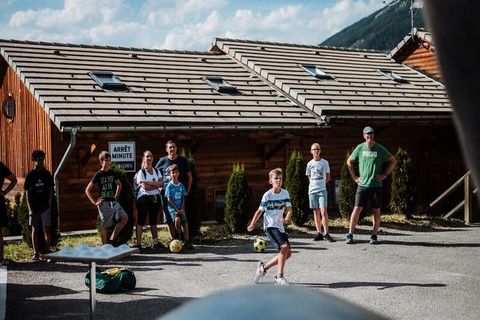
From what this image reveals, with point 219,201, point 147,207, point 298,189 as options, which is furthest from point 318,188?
point 219,201

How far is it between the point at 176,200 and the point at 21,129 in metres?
8.12

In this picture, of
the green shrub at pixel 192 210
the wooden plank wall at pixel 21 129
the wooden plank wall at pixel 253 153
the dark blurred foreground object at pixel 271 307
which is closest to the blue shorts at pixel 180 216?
the green shrub at pixel 192 210

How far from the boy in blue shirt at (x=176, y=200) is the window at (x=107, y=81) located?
18.7 feet

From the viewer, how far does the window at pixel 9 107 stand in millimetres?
18453

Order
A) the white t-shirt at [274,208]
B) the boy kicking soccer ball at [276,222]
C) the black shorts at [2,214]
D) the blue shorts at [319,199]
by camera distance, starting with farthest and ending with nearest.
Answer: the blue shorts at [319,199] → the black shorts at [2,214] → the white t-shirt at [274,208] → the boy kicking soccer ball at [276,222]

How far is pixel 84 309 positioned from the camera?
723 centimetres

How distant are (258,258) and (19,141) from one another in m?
10.2

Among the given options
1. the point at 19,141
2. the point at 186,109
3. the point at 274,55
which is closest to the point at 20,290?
the point at 186,109

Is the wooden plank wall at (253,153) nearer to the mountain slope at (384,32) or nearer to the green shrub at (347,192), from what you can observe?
the green shrub at (347,192)

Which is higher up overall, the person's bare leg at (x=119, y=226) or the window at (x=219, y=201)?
the window at (x=219, y=201)

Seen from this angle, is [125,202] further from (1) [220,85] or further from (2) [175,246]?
(1) [220,85]

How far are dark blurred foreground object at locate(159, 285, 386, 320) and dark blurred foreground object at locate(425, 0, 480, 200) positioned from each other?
7.3 inches

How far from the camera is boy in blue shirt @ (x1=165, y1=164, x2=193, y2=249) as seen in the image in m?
11.5

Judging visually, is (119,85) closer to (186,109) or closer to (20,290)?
(186,109)
